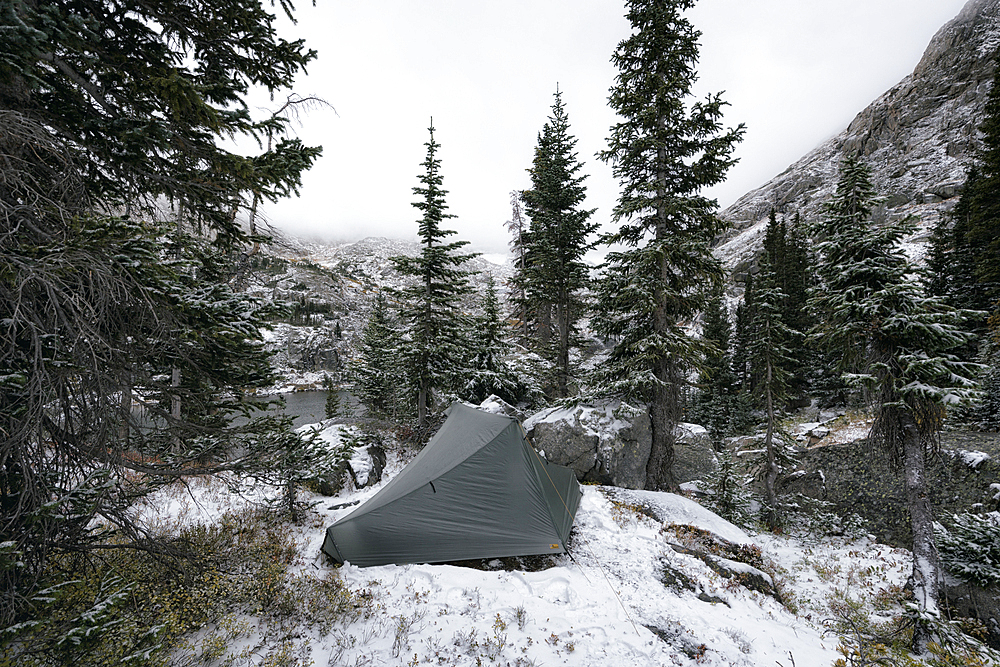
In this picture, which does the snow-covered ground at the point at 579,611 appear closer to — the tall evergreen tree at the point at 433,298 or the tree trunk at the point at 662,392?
the tree trunk at the point at 662,392

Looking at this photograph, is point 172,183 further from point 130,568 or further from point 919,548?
point 919,548

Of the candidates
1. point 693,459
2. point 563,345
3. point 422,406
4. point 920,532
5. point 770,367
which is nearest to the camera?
point 920,532

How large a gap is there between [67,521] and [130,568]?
2.01 meters

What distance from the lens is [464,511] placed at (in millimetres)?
7195

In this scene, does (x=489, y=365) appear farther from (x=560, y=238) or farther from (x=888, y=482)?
(x=888, y=482)

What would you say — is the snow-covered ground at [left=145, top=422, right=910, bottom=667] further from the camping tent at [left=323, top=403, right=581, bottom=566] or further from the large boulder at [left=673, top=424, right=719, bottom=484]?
the large boulder at [left=673, top=424, right=719, bottom=484]

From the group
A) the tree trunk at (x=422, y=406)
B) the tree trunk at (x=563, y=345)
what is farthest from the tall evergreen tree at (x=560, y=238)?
the tree trunk at (x=422, y=406)

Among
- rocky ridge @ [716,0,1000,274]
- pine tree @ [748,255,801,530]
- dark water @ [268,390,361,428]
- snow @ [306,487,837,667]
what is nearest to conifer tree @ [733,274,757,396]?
pine tree @ [748,255,801,530]

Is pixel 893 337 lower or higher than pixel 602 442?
higher

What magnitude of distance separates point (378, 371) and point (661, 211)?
17628 millimetres

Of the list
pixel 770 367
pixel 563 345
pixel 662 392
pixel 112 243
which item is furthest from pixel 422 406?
pixel 770 367

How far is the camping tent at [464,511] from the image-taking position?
6.57 metres

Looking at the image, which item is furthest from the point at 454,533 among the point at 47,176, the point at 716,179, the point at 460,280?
the point at 716,179

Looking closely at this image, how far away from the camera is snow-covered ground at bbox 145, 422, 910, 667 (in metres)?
4.63
